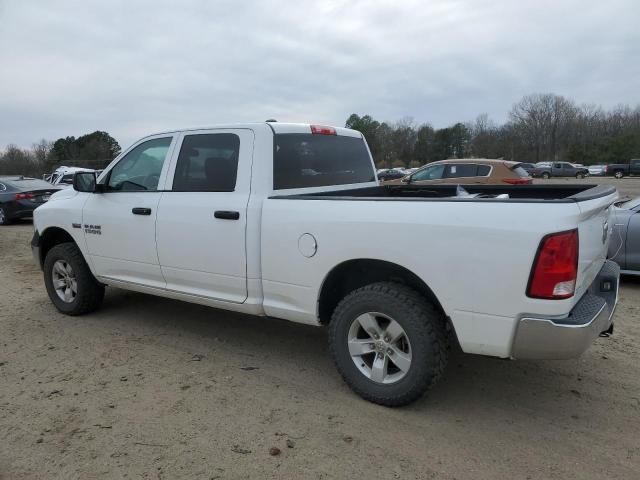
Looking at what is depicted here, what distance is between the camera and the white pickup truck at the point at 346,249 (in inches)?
108

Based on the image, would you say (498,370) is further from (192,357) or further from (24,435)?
(24,435)

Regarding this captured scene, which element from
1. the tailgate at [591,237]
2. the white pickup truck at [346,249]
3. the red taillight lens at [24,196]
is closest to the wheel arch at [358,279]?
the white pickup truck at [346,249]

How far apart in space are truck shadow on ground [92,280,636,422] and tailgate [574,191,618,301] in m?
0.89

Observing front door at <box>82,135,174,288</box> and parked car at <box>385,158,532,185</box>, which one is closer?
front door at <box>82,135,174,288</box>

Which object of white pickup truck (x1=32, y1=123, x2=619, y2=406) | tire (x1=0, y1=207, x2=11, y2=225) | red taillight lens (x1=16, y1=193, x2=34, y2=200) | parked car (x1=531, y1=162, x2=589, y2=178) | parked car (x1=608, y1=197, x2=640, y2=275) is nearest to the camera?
white pickup truck (x1=32, y1=123, x2=619, y2=406)

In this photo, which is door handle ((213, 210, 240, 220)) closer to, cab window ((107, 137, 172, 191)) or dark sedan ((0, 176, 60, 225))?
cab window ((107, 137, 172, 191))

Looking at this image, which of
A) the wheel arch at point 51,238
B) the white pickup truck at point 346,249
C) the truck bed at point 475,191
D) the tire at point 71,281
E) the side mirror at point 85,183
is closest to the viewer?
the white pickup truck at point 346,249

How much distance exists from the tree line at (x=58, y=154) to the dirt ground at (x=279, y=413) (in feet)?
154

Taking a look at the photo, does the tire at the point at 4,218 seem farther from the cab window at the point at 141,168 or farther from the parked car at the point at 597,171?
the parked car at the point at 597,171

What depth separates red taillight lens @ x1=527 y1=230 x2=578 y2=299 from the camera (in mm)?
2639

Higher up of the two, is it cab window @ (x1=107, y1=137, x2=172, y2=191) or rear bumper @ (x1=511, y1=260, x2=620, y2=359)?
cab window @ (x1=107, y1=137, x2=172, y2=191)

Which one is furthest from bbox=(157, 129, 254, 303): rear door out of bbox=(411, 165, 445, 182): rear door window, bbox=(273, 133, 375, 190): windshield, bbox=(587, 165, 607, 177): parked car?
bbox=(587, 165, 607, 177): parked car

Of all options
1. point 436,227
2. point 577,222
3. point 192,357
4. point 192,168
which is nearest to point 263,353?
point 192,357

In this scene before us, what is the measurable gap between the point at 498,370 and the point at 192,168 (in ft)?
9.74
